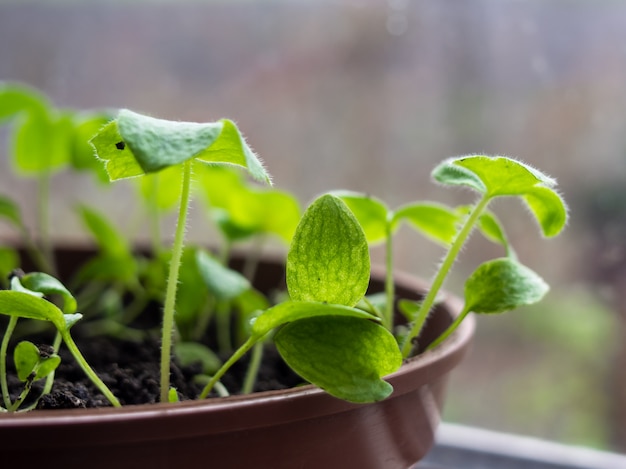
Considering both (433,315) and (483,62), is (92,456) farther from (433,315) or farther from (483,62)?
(483,62)

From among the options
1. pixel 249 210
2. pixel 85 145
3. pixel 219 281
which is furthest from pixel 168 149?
pixel 85 145

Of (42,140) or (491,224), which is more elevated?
(42,140)

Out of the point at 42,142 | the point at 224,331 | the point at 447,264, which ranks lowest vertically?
the point at 224,331

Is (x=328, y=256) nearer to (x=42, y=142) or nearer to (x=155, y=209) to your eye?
(x=155, y=209)

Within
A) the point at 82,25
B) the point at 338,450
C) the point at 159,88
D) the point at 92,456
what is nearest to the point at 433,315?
the point at 338,450

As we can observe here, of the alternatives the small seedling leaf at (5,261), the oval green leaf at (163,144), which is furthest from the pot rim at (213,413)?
the small seedling leaf at (5,261)

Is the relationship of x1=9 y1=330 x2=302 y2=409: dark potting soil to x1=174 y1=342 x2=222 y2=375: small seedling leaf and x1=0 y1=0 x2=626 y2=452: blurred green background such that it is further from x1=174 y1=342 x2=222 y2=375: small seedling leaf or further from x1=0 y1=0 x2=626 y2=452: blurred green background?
x1=0 y1=0 x2=626 y2=452: blurred green background
